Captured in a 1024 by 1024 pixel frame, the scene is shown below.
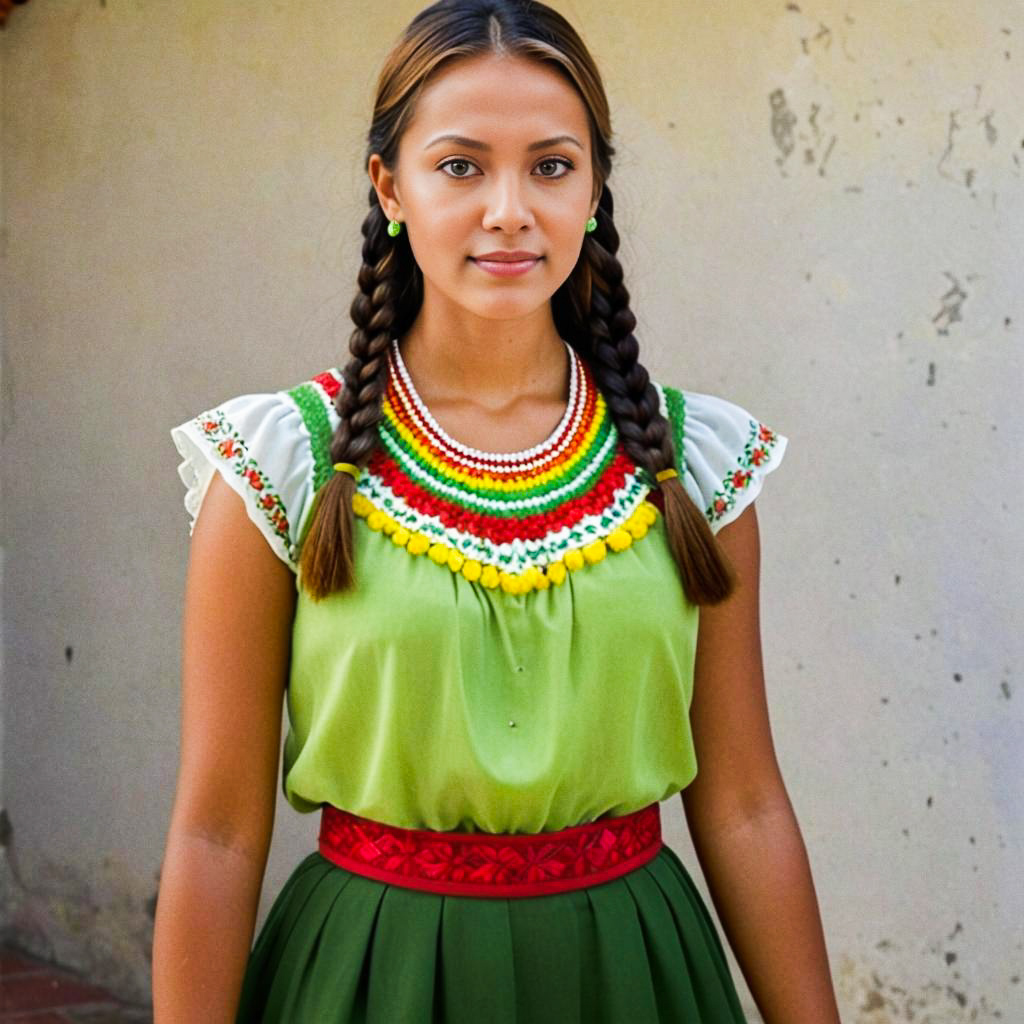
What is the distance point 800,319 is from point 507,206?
1.46m

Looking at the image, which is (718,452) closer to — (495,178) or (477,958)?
(495,178)

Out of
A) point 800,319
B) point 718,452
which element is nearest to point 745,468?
point 718,452

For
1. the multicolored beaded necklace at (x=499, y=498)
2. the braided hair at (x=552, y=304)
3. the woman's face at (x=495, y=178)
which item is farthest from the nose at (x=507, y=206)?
the multicolored beaded necklace at (x=499, y=498)

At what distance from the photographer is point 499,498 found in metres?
1.90

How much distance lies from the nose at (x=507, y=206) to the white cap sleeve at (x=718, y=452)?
34cm

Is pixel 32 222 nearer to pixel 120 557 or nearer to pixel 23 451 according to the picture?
pixel 23 451

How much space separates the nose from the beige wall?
1.35 meters

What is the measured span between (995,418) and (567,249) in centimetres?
130

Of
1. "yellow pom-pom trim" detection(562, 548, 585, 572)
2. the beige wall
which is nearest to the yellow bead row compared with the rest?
"yellow pom-pom trim" detection(562, 548, 585, 572)

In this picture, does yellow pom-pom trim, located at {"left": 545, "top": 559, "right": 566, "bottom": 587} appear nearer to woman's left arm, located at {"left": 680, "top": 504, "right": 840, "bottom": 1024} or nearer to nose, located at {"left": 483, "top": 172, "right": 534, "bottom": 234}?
woman's left arm, located at {"left": 680, "top": 504, "right": 840, "bottom": 1024}

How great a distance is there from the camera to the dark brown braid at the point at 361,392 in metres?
1.79

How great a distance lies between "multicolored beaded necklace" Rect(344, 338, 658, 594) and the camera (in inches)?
72.9

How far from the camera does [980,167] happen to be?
2.92m

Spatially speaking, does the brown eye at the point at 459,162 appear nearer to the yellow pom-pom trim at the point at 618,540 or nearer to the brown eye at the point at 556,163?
the brown eye at the point at 556,163
